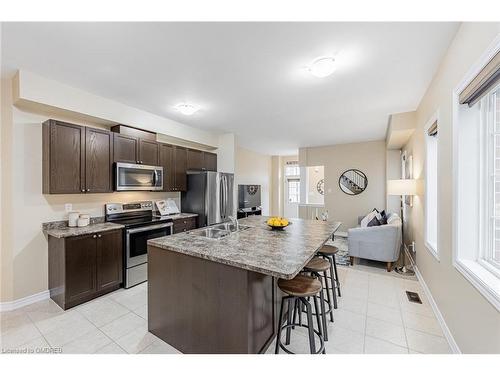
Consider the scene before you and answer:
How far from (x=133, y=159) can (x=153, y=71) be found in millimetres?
1502

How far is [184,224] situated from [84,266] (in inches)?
60.1

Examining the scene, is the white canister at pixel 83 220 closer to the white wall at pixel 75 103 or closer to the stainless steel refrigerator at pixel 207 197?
the white wall at pixel 75 103

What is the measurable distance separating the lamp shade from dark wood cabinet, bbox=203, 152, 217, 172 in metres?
3.44

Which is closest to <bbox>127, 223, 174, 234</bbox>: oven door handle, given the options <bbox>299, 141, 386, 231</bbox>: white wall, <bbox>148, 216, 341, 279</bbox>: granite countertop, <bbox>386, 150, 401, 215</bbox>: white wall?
<bbox>148, 216, 341, 279</bbox>: granite countertop

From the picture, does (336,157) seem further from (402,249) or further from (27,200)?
(27,200)

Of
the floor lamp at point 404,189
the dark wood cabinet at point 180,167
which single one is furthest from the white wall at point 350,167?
the dark wood cabinet at point 180,167

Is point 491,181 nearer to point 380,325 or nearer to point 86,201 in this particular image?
point 380,325

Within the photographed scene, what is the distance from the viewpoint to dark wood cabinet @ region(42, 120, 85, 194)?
251 cm

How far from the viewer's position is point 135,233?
2.97 m

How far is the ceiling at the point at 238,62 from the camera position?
1.70m

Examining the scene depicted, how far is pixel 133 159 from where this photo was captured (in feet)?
10.9

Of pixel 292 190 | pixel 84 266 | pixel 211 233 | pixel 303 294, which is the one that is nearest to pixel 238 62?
pixel 211 233

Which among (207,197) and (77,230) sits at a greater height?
(207,197)
